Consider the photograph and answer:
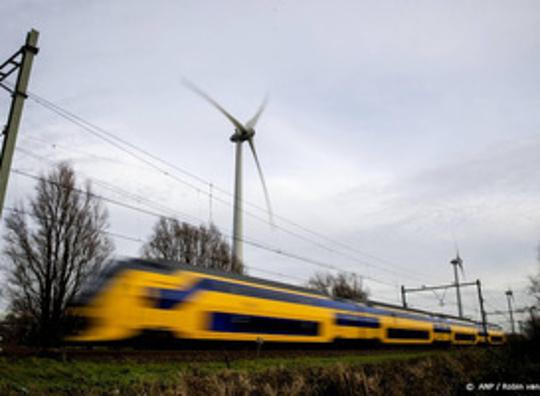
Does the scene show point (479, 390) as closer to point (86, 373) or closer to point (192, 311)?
point (86, 373)

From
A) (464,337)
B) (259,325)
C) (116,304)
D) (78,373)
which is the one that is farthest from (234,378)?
(464,337)

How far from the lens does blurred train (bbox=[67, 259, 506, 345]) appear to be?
48.3 feet

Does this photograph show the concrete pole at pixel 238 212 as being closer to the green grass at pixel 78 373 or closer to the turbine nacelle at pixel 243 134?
the turbine nacelle at pixel 243 134

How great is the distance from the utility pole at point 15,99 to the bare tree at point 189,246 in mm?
25951

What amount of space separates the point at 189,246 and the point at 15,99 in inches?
1134

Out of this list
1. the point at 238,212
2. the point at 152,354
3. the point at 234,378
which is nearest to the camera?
the point at 234,378

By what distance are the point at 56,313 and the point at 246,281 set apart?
12206mm

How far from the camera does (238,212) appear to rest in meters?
32.6

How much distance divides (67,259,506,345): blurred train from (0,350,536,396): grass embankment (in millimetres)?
2063

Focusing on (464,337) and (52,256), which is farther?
(464,337)

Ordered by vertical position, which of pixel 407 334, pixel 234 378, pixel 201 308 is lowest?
pixel 234 378

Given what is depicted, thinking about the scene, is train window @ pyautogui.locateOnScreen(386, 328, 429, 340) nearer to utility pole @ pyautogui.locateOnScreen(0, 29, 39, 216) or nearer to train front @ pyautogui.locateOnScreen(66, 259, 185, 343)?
train front @ pyautogui.locateOnScreen(66, 259, 185, 343)

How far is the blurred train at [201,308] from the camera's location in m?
14.7

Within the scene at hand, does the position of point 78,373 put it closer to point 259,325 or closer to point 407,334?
point 259,325
